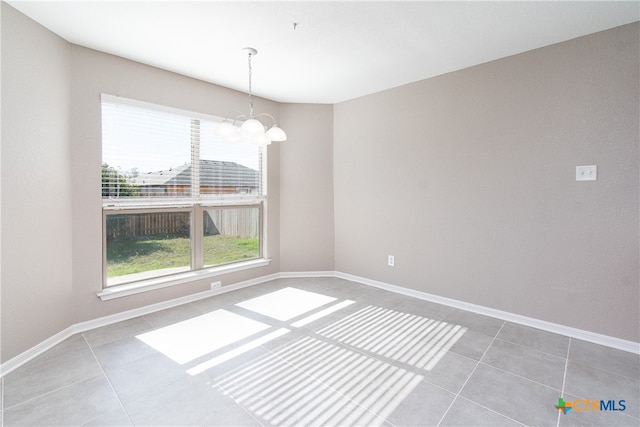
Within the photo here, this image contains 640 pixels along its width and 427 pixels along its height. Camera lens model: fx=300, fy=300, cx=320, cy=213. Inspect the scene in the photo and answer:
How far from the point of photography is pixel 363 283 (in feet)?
13.8

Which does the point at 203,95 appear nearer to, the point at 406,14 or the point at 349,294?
the point at 406,14

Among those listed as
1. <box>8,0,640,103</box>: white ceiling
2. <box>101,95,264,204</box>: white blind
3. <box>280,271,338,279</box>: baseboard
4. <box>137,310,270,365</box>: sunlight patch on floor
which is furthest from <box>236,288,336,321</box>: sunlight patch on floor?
<box>8,0,640,103</box>: white ceiling

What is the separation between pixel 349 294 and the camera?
3.76 m

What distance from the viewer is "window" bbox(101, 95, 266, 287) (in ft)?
9.82

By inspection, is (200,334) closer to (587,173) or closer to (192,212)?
(192,212)

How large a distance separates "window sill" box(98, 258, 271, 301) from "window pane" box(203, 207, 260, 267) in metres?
0.13

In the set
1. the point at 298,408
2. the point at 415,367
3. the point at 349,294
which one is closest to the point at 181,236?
the point at 349,294

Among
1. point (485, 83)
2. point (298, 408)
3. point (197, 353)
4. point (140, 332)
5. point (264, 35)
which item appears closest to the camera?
point (298, 408)

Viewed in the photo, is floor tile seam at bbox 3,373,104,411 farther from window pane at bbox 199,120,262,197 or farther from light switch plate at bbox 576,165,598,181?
light switch plate at bbox 576,165,598,181

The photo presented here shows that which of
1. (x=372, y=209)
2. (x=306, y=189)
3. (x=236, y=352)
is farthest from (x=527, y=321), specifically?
(x=306, y=189)

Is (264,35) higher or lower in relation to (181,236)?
higher

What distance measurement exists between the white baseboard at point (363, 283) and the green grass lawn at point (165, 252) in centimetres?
40

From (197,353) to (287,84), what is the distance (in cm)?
303

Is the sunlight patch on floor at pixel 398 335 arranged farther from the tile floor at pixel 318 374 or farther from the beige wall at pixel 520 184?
the beige wall at pixel 520 184
